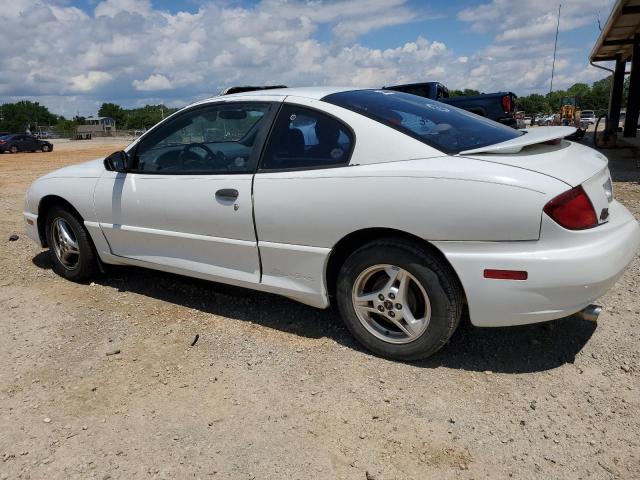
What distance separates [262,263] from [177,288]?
4.62 ft

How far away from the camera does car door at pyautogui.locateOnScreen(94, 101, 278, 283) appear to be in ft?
11.3

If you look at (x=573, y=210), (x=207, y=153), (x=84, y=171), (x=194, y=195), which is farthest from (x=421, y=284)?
(x=84, y=171)

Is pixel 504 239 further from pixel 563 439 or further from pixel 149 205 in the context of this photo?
pixel 149 205

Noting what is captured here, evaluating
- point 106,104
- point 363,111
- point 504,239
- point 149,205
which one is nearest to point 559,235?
point 504,239

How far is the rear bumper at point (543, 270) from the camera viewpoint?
2572mm

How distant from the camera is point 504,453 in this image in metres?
2.35

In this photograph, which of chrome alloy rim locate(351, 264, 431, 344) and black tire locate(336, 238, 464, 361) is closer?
black tire locate(336, 238, 464, 361)

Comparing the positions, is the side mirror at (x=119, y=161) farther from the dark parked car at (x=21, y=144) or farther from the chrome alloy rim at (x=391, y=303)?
the dark parked car at (x=21, y=144)

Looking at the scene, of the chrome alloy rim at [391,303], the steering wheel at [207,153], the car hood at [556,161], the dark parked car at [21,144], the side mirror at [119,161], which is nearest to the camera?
the car hood at [556,161]

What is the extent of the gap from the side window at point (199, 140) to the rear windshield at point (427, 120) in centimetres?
74

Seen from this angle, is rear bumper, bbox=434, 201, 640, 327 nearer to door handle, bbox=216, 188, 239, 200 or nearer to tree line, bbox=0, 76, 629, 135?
door handle, bbox=216, 188, 239, 200

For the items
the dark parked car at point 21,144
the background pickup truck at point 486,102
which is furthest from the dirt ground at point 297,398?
the dark parked car at point 21,144

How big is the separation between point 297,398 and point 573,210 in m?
1.72

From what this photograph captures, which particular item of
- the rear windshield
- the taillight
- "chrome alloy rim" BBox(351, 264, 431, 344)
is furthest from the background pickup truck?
"chrome alloy rim" BBox(351, 264, 431, 344)
